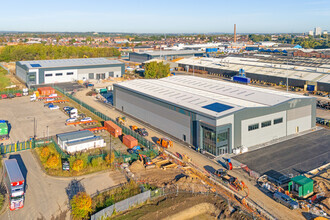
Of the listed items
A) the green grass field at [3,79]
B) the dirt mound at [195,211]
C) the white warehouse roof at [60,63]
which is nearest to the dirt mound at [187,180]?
the dirt mound at [195,211]

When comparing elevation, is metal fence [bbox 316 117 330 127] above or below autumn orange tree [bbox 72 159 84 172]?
above

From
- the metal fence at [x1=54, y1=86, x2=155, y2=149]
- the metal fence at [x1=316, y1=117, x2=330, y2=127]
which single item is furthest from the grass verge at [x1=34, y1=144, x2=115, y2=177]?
the metal fence at [x1=316, y1=117, x2=330, y2=127]

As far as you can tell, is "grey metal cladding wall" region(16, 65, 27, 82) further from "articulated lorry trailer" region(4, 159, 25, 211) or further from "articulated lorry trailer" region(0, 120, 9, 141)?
"articulated lorry trailer" region(4, 159, 25, 211)

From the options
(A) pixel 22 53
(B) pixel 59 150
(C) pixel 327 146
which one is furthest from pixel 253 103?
(A) pixel 22 53

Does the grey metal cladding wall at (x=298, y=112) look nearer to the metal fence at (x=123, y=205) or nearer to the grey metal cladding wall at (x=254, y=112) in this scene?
Result: the grey metal cladding wall at (x=254, y=112)

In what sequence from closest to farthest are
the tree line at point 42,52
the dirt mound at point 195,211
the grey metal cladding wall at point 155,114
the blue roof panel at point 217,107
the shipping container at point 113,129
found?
the dirt mound at point 195,211 → the blue roof panel at point 217,107 → the grey metal cladding wall at point 155,114 → the shipping container at point 113,129 → the tree line at point 42,52

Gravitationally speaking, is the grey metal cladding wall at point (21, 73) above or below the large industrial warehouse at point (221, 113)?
above
